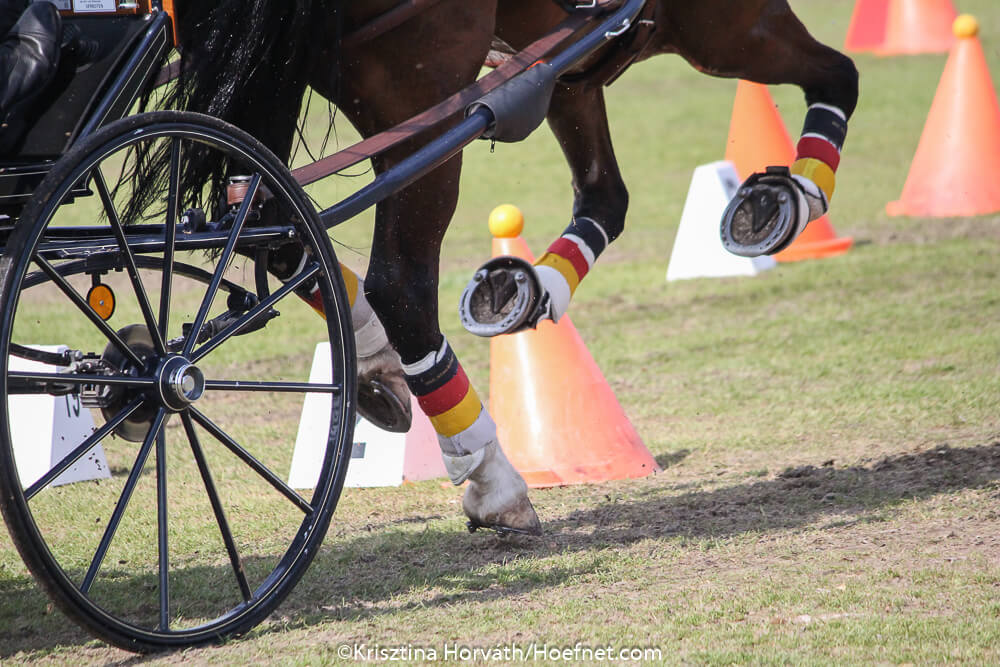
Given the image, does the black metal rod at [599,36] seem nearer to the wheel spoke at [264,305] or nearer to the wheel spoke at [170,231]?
the wheel spoke at [264,305]

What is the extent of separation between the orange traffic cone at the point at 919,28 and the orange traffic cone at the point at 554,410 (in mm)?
11659

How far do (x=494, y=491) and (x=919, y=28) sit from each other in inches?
513

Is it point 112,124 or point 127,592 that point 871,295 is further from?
point 112,124

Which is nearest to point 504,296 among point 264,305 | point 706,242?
Result: point 264,305

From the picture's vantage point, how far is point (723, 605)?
2.94 m

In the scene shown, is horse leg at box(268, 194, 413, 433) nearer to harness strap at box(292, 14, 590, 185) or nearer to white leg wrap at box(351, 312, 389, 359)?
white leg wrap at box(351, 312, 389, 359)

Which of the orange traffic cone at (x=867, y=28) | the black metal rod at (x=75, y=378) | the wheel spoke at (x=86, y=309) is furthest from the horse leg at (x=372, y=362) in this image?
the orange traffic cone at (x=867, y=28)

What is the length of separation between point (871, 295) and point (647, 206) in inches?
113

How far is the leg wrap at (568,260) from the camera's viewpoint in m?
4.02

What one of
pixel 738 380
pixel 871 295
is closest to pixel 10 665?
pixel 738 380

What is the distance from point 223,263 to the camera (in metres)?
2.79

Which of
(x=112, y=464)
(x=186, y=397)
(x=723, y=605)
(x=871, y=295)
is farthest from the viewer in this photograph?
(x=871, y=295)

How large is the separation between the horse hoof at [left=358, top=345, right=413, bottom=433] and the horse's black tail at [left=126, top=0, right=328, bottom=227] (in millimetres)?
732

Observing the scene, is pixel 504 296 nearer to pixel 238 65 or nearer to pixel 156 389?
pixel 238 65
